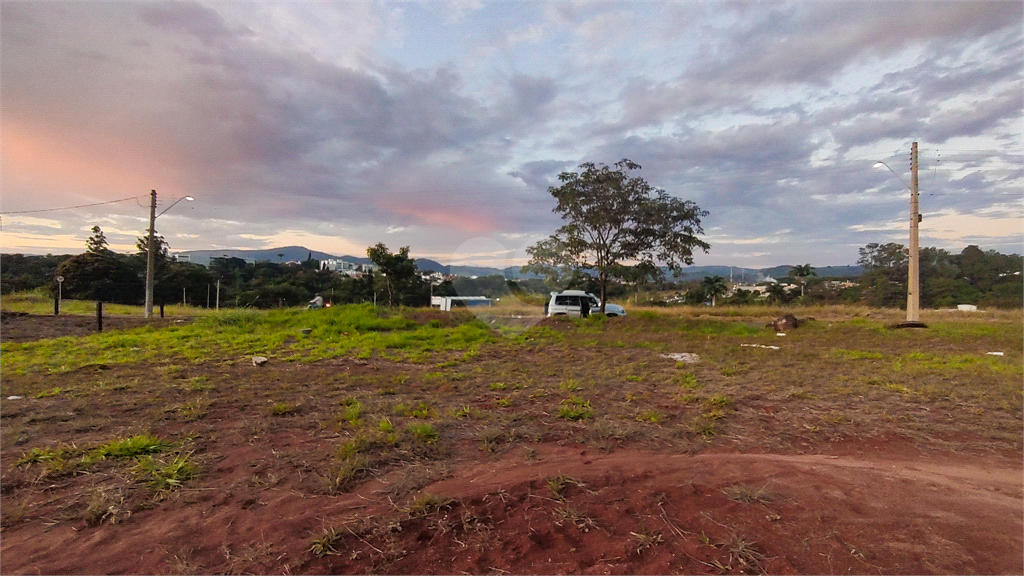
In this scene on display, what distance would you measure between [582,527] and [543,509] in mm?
261

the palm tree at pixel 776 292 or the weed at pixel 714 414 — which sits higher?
the palm tree at pixel 776 292

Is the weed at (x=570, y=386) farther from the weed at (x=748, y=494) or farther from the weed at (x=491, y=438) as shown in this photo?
the weed at (x=748, y=494)

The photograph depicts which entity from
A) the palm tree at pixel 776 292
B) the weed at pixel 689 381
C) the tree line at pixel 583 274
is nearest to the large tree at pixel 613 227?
the tree line at pixel 583 274

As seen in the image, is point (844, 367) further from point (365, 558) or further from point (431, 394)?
point (365, 558)

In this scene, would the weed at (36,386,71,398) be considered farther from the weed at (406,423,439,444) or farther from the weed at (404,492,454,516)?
the weed at (404,492,454,516)

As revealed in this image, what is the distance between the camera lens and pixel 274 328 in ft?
43.1

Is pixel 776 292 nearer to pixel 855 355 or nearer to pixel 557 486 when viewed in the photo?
pixel 855 355

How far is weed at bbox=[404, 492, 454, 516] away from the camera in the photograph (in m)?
2.52

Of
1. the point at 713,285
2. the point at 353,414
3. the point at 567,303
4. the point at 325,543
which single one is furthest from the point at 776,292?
the point at 325,543

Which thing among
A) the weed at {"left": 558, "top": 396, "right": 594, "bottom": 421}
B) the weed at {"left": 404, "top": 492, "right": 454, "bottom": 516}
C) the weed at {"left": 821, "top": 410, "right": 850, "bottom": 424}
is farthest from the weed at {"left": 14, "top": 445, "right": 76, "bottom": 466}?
the weed at {"left": 821, "top": 410, "right": 850, "bottom": 424}

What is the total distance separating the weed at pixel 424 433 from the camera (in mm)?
3822

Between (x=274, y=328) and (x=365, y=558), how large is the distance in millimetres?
12664

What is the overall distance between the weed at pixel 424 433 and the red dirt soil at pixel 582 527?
2.44ft

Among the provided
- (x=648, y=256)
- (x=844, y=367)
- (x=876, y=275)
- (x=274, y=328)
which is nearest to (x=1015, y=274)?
(x=876, y=275)
